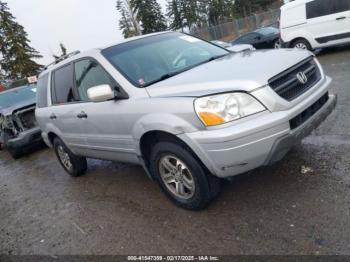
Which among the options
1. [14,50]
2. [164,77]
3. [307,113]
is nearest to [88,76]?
[164,77]

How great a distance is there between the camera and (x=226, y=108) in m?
2.92

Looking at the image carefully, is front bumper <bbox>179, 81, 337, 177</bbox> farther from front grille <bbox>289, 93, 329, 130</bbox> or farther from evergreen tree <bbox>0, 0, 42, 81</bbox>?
evergreen tree <bbox>0, 0, 42, 81</bbox>

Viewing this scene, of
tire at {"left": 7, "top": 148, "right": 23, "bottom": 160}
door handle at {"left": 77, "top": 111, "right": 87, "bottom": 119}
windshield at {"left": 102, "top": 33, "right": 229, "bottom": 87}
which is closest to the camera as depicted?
windshield at {"left": 102, "top": 33, "right": 229, "bottom": 87}

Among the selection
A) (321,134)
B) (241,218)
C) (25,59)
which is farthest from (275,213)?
(25,59)

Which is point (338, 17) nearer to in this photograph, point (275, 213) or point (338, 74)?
point (338, 74)

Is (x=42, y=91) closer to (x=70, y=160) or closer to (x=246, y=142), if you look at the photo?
(x=70, y=160)

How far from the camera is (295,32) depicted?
35.7 feet

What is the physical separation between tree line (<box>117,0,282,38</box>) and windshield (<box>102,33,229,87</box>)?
4794cm

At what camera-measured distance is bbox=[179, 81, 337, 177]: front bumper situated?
2836 mm

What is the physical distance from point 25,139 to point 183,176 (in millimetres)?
5941

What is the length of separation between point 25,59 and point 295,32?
38030 millimetres

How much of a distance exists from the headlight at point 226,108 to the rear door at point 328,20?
8426 millimetres

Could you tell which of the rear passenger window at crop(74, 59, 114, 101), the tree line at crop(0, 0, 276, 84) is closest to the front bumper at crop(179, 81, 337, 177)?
the rear passenger window at crop(74, 59, 114, 101)

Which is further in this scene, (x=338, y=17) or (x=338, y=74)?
(x=338, y=17)
